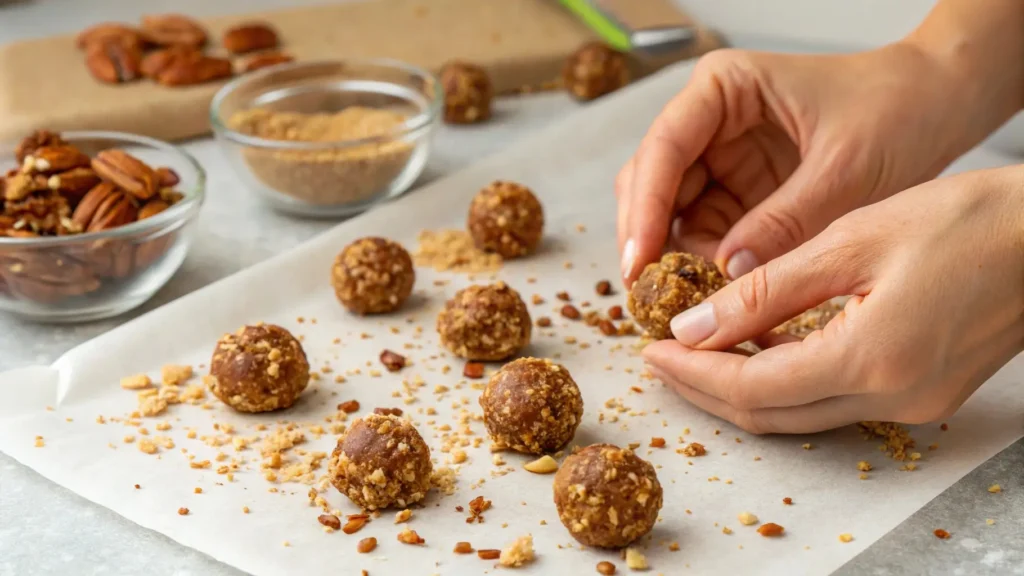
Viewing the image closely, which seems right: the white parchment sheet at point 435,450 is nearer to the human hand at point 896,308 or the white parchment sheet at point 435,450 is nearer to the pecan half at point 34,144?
the human hand at point 896,308

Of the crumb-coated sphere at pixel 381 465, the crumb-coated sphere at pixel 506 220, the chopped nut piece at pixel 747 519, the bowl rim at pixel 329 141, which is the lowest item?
the chopped nut piece at pixel 747 519

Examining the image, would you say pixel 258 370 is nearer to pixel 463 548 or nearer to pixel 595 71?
pixel 463 548

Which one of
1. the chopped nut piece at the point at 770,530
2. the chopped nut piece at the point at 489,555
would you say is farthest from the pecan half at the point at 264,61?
the chopped nut piece at the point at 770,530

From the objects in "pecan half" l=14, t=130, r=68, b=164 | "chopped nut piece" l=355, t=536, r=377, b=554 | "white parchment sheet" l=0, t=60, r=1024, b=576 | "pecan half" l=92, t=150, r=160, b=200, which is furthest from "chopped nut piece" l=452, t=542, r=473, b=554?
"pecan half" l=14, t=130, r=68, b=164

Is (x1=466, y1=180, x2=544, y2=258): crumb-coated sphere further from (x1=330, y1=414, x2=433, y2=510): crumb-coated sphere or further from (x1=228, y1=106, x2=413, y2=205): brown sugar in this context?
(x1=330, y1=414, x2=433, y2=510): crumb-coated sphere

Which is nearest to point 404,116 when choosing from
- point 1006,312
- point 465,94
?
point 465,94
